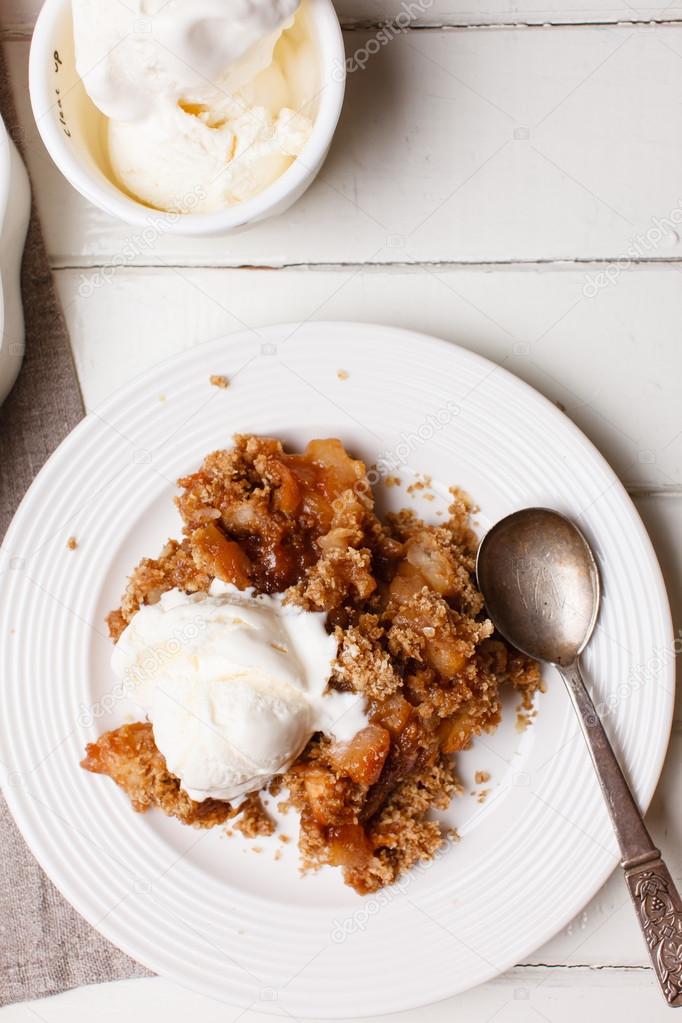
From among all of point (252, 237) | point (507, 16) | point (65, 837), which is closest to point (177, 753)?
point (65, 837)

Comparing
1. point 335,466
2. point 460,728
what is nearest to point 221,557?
point 335,466

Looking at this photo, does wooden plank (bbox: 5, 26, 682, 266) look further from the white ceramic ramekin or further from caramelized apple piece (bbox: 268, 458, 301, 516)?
caramelized apple piece (bbox: 268, 458, 301, 516)

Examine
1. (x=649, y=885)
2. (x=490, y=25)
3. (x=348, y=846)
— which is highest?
(x=490, y=25)

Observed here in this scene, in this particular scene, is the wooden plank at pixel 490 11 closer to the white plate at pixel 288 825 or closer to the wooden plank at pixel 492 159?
the wooden plank at pixel 492 159

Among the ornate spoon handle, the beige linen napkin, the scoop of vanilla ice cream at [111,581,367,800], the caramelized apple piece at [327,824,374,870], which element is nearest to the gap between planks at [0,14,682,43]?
the beige linen napkin

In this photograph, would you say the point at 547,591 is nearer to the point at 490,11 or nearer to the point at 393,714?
the point at 393,714

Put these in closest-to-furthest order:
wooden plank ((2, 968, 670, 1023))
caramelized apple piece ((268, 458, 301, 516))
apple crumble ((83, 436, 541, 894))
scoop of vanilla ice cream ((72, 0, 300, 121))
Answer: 1. scoop of vanilla ice cream ((72, 0, 300, 121))
2. apple crumble ((83, 436, 541, 894))
3. caramelized apple piece ((268, 458, 301, 516))
4. wooden plank ((2, 968, 670, 1023))

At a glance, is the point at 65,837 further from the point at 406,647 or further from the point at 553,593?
the point at 553,593
